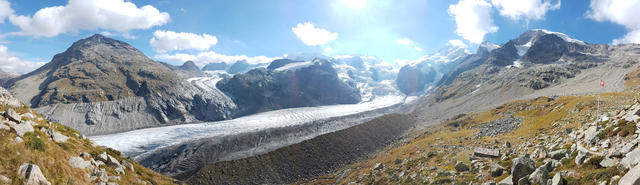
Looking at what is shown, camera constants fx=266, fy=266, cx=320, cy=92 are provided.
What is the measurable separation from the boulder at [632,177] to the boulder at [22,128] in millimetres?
33830

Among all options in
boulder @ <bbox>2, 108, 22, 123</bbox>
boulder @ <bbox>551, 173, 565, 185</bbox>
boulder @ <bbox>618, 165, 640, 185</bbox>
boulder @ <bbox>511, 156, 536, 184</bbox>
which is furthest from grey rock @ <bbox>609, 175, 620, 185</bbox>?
boulder @ <bbox>2, 108, 22, 123</bbox>

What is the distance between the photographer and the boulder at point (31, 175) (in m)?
14.7

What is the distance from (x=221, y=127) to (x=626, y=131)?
18136 centimetres

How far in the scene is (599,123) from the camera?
848 inches

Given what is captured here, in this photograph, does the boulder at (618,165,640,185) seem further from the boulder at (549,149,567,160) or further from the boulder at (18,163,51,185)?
the boulder at (18,163,51,185)

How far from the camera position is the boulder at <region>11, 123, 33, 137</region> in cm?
1800

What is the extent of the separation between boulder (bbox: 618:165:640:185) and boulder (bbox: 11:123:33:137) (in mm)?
33830

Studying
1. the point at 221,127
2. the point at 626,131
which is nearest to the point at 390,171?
the point at 626,131

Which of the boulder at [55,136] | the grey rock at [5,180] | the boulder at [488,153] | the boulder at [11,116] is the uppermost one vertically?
the boulder at [11,116]

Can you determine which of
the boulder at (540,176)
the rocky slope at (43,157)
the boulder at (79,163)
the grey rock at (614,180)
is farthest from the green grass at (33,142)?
the grey rock at (614,180)

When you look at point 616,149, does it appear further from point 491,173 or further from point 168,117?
point 168,117

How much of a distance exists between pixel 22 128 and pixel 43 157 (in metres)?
→ 3.57

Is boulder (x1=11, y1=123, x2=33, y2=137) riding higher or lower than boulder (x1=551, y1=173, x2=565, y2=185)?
higher

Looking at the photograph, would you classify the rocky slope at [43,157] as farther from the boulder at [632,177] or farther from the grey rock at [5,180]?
the boulder at [632,177]
